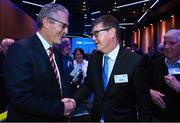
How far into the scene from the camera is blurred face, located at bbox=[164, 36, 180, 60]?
2890 millimetres

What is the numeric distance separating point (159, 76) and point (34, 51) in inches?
54.0

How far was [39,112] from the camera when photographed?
1.88 meters

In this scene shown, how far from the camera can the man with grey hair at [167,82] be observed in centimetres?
271

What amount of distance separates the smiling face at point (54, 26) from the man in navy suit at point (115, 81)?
0.42 metres

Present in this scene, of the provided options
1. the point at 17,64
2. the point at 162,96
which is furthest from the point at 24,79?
the point at 162,96

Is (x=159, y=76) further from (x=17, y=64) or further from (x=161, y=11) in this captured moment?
(x=161, y=11)

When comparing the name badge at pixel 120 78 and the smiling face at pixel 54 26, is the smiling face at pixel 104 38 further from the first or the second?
the smiling face at pixel 54 26

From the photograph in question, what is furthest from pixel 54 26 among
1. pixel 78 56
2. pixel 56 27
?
pixel 78 56

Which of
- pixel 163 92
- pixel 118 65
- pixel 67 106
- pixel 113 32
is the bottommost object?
pixel 163 92

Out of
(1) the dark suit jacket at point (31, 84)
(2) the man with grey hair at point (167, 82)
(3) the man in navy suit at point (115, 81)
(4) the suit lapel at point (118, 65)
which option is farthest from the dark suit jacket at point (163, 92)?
(1) the dark suit jacket at point (31, 84)

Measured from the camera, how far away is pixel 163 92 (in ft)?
9.29

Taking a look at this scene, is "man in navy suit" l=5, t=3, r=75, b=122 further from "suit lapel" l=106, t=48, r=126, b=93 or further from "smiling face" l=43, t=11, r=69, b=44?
"suit lapel" l=106, t=48, r=126, b=93

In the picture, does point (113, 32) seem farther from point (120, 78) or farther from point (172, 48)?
point (172, 48)

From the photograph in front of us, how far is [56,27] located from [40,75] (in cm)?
36
